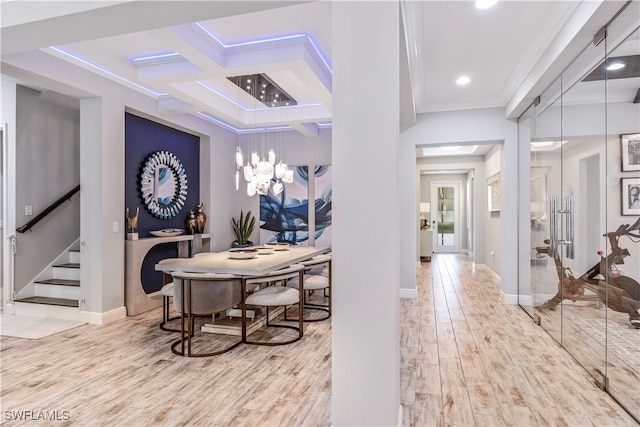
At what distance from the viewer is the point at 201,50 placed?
10.3 feet

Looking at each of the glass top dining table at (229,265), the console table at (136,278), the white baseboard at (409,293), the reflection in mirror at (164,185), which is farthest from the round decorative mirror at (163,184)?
the white baseboard at (409,293)

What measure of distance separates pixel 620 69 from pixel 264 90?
11.8ft

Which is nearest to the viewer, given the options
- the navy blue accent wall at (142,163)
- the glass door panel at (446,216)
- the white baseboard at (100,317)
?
the white baseboard at (100,317)

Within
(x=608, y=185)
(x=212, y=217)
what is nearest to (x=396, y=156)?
(x=608, y=185)

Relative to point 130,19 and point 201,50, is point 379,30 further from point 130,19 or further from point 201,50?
point 201,50

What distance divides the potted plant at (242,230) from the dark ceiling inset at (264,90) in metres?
2.07

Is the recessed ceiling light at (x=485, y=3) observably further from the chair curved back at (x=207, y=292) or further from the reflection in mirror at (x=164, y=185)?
the reflection in mirror at (x=164, y=185)

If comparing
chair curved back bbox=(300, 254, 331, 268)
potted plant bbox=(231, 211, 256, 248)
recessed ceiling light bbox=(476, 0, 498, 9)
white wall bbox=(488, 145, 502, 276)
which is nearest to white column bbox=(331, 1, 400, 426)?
recessed ceiling light bbox=(476, 0, 498, 9)

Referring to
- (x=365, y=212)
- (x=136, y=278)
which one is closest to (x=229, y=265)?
(x=136, y=278)

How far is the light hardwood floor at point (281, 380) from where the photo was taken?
2.12 m

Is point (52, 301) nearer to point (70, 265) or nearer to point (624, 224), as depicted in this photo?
point (70, 265)

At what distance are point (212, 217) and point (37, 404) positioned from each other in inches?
148

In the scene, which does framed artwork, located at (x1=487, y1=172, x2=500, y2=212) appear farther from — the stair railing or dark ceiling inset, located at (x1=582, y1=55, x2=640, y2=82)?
the stair railing

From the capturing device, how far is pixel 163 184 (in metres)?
5.01
